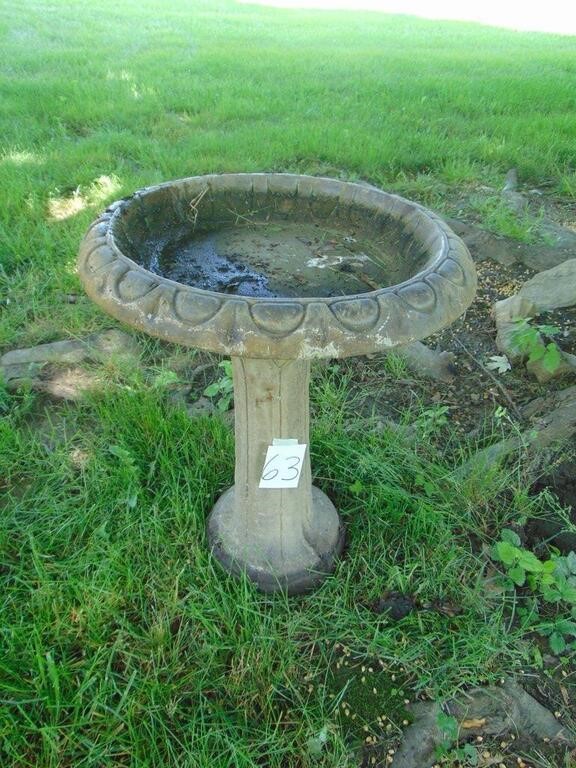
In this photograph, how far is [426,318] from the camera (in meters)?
1.04

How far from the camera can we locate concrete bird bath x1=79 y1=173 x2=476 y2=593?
0.99 metres

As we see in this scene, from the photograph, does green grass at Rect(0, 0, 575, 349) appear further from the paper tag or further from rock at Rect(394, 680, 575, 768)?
rock at Rect(394, 680, 575, 768)

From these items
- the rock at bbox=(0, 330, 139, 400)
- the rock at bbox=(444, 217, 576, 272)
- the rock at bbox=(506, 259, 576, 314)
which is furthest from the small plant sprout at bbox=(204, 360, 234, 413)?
the rock at bbox=(444, 217, 576, 272)

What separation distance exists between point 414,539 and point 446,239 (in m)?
0.86

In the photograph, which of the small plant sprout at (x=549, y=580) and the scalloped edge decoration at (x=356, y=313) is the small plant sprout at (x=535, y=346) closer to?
the small plant sprout at (x=549, y=580)

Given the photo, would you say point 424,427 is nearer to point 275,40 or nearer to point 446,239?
point 446,239

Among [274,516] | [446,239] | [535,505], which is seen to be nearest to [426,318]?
[446,239]

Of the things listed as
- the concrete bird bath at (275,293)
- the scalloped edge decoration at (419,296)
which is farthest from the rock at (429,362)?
the scalloped edge decoration at (419,296)

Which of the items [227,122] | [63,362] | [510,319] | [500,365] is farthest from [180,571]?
[227,122]

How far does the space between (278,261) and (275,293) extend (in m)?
0.16

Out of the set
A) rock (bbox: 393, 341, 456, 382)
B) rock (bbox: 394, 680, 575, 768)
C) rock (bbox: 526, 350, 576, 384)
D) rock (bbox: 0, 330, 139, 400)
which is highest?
rock (bbox: 526, 350, 576, 384)

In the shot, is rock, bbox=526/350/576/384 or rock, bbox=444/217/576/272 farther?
rock, bbox=444/217/576/272

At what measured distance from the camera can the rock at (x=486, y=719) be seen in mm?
1337

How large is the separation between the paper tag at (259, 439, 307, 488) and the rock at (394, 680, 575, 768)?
59cm
